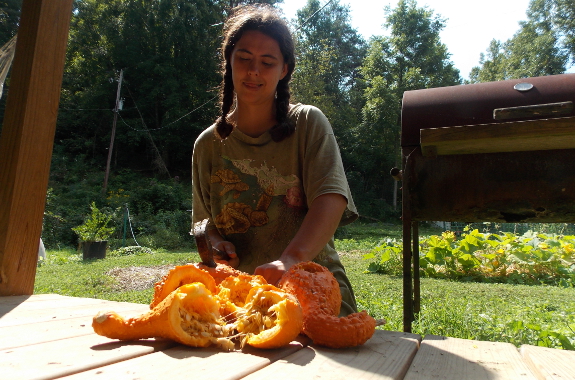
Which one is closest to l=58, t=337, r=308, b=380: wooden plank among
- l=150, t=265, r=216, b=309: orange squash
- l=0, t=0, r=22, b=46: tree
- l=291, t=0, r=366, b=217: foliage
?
l=150, t=265, r=216, b=309: orange squash

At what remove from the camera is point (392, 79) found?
2839 cm

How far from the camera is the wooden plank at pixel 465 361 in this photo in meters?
0.88

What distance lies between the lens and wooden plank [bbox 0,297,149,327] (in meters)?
1.36

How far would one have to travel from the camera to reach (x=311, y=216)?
1674 millimetres

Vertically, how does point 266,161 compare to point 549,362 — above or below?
above

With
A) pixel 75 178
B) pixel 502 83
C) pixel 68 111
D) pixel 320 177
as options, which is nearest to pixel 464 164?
pixel 502 83

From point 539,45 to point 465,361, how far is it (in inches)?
1231

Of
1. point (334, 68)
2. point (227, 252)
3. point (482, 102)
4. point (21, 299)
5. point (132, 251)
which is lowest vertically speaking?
point (132, 251)

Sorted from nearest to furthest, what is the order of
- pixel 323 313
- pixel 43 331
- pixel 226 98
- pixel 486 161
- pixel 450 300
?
pixel 323 313
pixel 43 331
pixel 226 98
pixel 486 161
pixel 450 300

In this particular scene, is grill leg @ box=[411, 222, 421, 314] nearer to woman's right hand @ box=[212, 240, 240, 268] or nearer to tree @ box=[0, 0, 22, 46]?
woman's right hand @ box=[212, 240, 240, 268]

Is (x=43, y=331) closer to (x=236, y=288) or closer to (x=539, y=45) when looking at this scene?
(x=236, y=288)

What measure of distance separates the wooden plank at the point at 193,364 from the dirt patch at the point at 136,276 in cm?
612

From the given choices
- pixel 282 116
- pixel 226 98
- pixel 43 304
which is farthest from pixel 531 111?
pixel 43 304

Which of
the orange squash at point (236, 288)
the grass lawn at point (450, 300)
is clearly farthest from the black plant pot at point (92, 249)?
the orange squash at point (236, 288)
